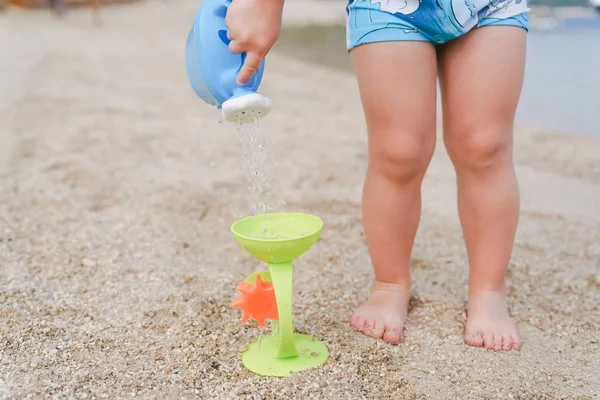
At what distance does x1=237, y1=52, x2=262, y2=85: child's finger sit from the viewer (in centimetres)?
141

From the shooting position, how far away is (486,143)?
5.25 feet

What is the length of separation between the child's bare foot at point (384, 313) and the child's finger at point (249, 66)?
68 centimetres

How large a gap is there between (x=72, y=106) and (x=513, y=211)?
313 centimetres

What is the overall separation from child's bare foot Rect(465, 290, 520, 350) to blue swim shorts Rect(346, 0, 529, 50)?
67 cm

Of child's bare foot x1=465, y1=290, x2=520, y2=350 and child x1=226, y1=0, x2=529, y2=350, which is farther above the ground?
child x1=226, y1=0, x2=529, y2=350

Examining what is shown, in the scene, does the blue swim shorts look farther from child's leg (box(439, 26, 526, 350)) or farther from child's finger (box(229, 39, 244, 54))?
child's finger (box(229, 39, 244, 54))

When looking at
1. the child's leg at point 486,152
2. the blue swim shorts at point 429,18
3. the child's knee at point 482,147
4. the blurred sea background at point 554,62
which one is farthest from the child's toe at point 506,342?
the blurred sea background at point 554,62

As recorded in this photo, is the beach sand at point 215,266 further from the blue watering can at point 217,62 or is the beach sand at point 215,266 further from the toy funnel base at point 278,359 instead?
the blue watering can at point 217,62

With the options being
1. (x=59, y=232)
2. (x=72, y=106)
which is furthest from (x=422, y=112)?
(x=72, y=106)

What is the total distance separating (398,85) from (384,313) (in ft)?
1.88

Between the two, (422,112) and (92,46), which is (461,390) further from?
(92,46)

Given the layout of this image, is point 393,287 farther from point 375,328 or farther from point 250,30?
point 250,30

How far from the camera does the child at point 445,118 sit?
156 centimetres

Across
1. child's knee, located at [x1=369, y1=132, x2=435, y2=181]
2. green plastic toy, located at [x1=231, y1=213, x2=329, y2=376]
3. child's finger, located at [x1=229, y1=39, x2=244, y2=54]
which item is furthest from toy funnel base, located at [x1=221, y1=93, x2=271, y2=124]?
child's knee, located at [x1=369, y1=132, x2=435, y2=181]
